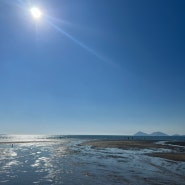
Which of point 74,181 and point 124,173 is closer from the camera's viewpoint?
point 74,181

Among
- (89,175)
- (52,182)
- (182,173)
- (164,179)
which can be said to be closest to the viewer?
(52,182)

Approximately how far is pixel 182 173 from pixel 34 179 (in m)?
14.6

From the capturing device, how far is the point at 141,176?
22.7m

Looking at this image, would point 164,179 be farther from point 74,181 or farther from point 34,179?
point 34,179

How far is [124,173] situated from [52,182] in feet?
26.5

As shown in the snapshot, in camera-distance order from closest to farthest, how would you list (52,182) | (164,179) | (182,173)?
(52,182) < (164,179) < (182,173)

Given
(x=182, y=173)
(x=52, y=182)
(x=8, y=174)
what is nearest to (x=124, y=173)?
(x=182, y=173)

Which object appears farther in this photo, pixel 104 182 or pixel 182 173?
pixel 182 173

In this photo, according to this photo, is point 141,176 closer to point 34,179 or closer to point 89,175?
point 89,175

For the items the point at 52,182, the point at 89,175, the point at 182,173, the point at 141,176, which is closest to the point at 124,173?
the point at 141,176

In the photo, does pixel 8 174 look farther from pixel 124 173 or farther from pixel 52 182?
pixel 124 173

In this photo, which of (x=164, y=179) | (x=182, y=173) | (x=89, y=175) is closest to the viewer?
(x=164, y=179)

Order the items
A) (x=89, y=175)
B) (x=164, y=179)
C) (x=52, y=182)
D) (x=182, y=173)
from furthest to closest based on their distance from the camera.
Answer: (x=182, y=173)
(x=89, y=175)
(x=164, y=179)
(x=52, y=182)

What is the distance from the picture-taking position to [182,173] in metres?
24.8
